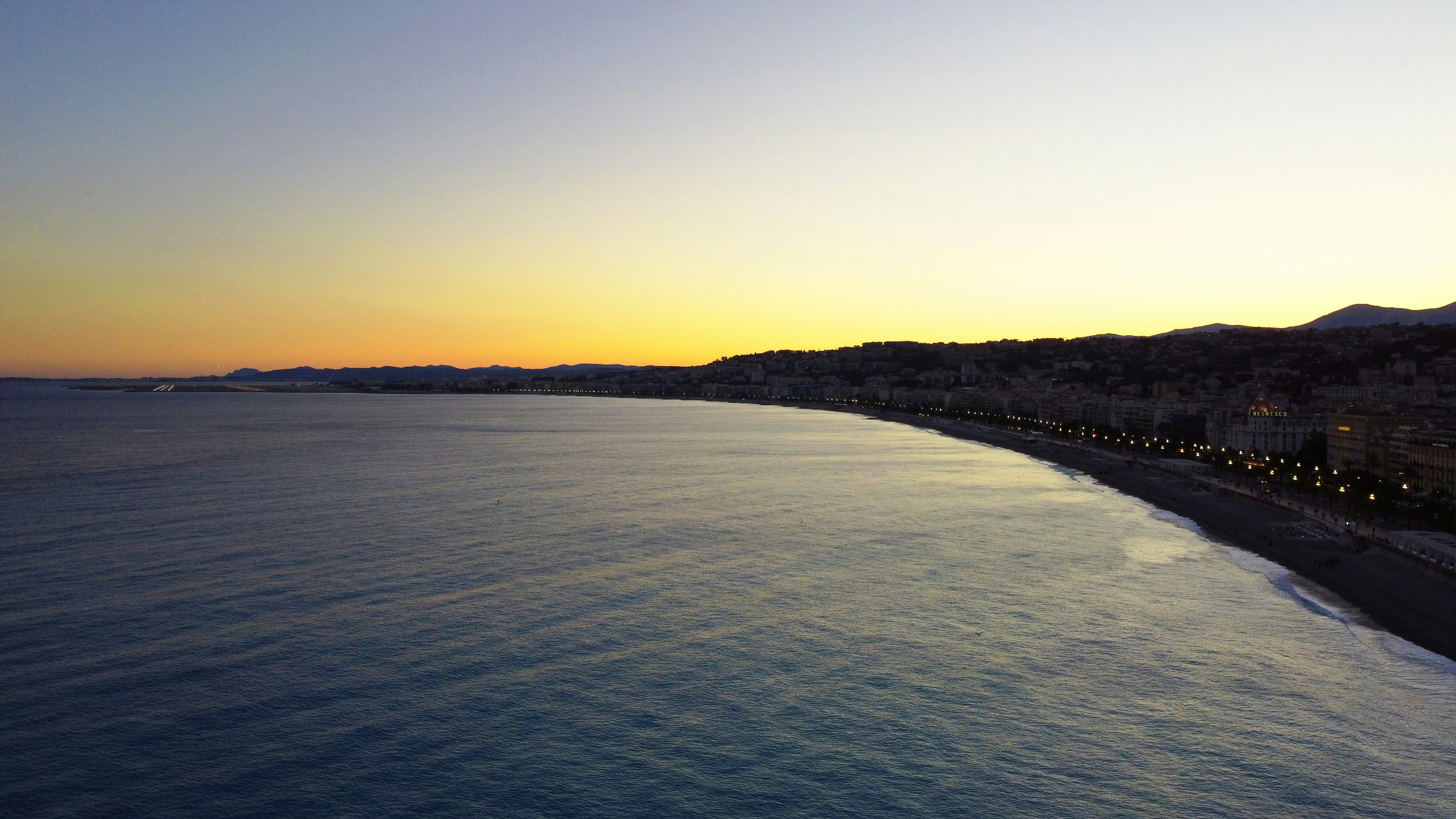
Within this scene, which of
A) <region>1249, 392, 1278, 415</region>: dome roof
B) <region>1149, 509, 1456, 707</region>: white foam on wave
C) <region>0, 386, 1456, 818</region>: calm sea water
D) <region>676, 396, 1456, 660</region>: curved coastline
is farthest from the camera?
<region>1249, 392, 1278, 415</region>: dome roof

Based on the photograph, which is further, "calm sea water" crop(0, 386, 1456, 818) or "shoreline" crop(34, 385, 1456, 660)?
"shoreline" crop(34, 385, 1456, 660)

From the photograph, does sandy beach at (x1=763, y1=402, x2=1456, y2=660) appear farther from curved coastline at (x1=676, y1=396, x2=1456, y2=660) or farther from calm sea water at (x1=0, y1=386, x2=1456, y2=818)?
calm sea water at (x1=0, y1=386, x2=1456, y2=818)

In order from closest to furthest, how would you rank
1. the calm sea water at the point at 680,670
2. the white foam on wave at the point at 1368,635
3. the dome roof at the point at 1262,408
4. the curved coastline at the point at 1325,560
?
1. the calm sea water at the point at 680,670
2. the white foam on wave at the point at 1368,635
3. the curved coastline at the point at 1325,560
4. the dome roof at the point at 1262,408

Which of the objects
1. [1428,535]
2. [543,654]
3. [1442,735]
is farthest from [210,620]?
[1428,535]

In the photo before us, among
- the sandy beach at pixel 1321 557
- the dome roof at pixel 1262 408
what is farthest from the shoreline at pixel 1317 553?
the dome roof at pixel 1262 408

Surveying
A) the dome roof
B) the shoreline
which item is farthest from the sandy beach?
the dome roof

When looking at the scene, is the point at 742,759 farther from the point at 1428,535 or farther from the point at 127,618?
the point at 1428,535

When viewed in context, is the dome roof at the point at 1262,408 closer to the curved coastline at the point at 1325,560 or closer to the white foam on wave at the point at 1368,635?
the curved coastline at the point at 1325,560
